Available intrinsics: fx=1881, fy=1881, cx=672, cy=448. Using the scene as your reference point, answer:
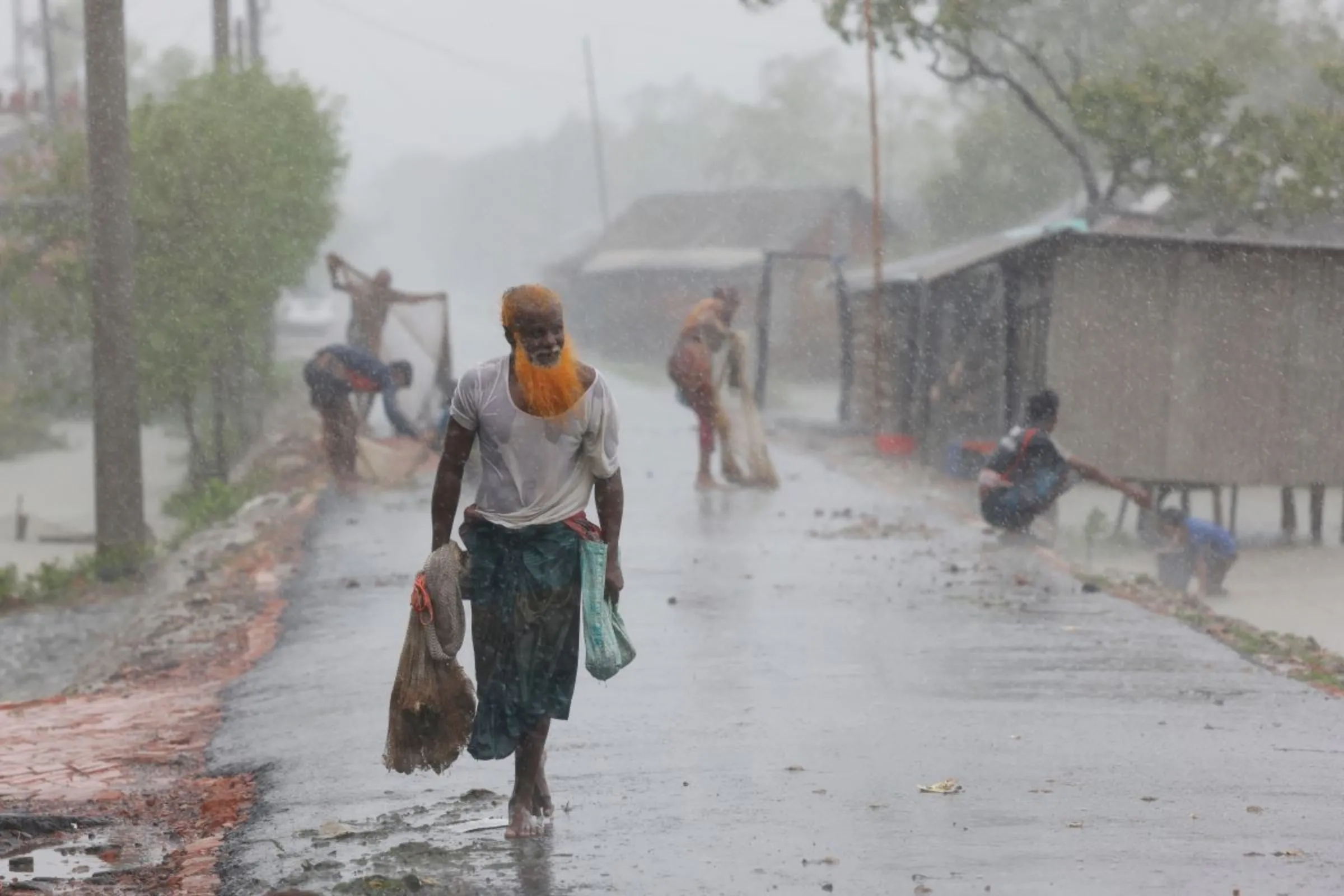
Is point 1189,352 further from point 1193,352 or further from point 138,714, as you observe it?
point 138,714

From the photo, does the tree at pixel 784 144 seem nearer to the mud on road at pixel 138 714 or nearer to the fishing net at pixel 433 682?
the mud on road at pixel 138 714

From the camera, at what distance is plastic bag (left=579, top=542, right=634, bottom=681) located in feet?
18.4

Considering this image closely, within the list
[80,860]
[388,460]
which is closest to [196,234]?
[388,460]

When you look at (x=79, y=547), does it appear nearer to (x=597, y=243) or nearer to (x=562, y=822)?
(x=562, y=822)

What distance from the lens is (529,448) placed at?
18.1ft

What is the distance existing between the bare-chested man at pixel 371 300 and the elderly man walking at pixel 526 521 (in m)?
16.1

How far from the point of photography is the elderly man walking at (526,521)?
5488 millimetres

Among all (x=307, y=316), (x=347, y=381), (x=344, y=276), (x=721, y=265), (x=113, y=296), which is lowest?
(x=307, y=316)

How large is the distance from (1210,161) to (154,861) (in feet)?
80.5

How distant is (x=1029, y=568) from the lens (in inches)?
505

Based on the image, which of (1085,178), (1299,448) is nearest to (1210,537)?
(1299,448)

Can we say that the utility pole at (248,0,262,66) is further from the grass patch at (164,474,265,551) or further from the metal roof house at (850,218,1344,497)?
the metal roof house at (850,218,1344,497)

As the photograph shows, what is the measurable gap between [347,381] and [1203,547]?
7780mm

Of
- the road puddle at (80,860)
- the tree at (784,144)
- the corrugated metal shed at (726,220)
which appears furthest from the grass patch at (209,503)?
the tree at (784,144)
